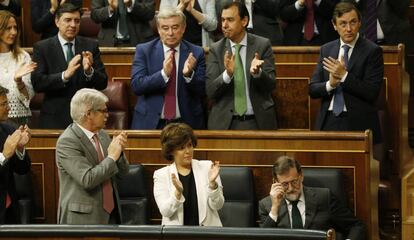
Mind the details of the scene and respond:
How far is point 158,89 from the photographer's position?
3977 millimetres

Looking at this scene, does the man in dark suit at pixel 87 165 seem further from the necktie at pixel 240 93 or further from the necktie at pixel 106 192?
the necktie at pixel 240 93

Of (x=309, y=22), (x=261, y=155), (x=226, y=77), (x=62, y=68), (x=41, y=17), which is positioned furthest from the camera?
(x=41, y=17)

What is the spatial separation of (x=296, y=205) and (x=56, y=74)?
3.96 ft

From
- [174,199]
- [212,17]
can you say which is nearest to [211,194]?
[174,199]

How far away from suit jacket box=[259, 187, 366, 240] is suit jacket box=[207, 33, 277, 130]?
2.03 ft

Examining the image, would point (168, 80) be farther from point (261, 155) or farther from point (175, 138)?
point (175, 138)

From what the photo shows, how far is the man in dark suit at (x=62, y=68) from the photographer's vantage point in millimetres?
4062

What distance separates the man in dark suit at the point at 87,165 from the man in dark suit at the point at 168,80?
2.21 ft

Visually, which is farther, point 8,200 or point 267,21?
point 267,21

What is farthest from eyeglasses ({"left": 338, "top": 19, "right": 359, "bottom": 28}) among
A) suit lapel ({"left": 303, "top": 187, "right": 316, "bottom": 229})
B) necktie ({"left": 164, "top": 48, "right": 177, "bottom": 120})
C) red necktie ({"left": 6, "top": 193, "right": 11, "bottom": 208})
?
red necktie ({"left": 6, "top": 193, "right": 11, "bottom": 208})

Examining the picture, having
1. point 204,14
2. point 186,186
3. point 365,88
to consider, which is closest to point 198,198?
point 186,186

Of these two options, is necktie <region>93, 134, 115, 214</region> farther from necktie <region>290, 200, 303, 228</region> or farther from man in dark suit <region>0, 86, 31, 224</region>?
necktie <region>290, 200, 303, 228</region>

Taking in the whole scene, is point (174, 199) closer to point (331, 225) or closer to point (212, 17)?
point (331, 225)

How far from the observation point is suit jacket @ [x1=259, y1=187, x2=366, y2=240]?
3316mm
